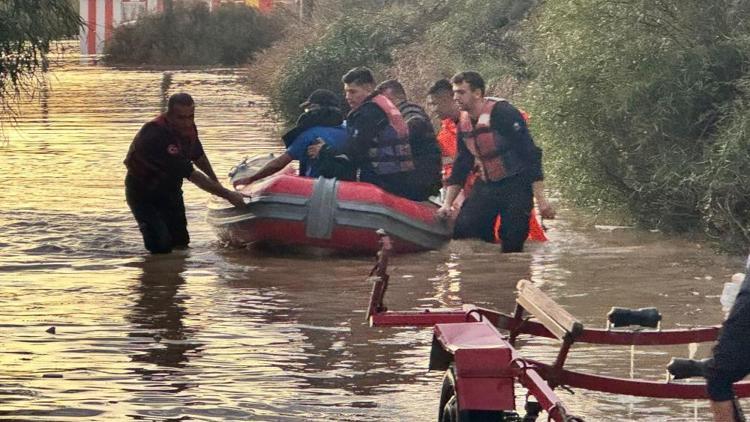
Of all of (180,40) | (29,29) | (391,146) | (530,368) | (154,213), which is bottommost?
(180,40)

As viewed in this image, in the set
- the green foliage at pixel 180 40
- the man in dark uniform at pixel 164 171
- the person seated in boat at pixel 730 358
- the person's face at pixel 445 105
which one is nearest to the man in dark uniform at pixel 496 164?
the person's face at pixel 445 105

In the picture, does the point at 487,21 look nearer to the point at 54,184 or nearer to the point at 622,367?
the point at 54,184

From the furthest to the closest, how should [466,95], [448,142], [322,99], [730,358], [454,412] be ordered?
[448,142] → [322,99] → [466,95] → [454,412] → [730,358]

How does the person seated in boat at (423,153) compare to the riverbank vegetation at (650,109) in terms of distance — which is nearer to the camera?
the riverbank vegetation at (650,109)

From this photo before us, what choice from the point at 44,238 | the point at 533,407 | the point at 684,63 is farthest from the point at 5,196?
the point at 533,407

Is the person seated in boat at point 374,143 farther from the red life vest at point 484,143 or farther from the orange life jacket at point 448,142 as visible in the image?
the orange life jacket at point 448,142

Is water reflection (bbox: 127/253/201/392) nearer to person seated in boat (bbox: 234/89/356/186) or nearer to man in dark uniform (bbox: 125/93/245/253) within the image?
man in dark uniform (bbox: 125/93/245/253)

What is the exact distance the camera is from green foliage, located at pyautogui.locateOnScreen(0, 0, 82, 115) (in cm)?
1232

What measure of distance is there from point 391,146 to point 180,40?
45168 millimetres

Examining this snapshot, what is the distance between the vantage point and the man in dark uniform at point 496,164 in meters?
14.0

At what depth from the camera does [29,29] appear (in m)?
12.5

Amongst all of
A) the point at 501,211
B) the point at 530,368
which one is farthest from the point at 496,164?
the point at 530,368

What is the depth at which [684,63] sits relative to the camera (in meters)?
14.9

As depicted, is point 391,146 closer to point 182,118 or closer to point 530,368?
point 182,118
